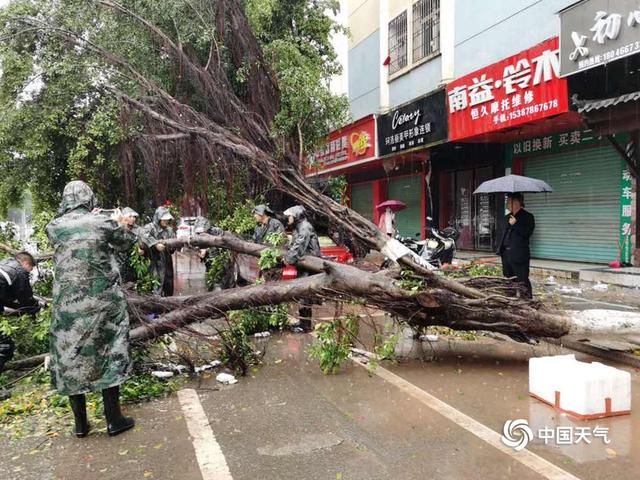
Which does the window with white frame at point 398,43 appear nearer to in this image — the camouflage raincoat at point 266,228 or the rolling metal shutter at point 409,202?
the rolling metal shutter at point 409,202

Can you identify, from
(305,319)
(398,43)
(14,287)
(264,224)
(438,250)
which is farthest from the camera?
(398,43)

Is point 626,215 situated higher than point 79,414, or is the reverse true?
point 626,215

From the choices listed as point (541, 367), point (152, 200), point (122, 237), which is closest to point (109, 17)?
point (152, 200)

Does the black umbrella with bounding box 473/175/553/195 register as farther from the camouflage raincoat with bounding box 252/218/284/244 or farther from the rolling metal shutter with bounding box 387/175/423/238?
the rolling metal shutter with bounding box 387/175/423/238

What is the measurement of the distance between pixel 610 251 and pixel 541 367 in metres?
8.37

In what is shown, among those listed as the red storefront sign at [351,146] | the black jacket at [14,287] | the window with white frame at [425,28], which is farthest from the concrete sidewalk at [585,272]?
the black jacket at [14,287]

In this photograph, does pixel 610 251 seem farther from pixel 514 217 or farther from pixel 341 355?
pixel 341 355

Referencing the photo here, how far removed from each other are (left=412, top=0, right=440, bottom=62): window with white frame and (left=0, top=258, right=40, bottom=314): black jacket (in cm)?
1266

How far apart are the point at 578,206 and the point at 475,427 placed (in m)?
9.93

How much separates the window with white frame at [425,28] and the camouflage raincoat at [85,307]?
12.8 m

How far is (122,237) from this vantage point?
153 inches

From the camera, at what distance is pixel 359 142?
18266mm

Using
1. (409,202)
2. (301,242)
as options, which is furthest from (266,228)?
(409,202)

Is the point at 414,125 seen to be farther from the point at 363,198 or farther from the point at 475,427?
the point at 475,427
